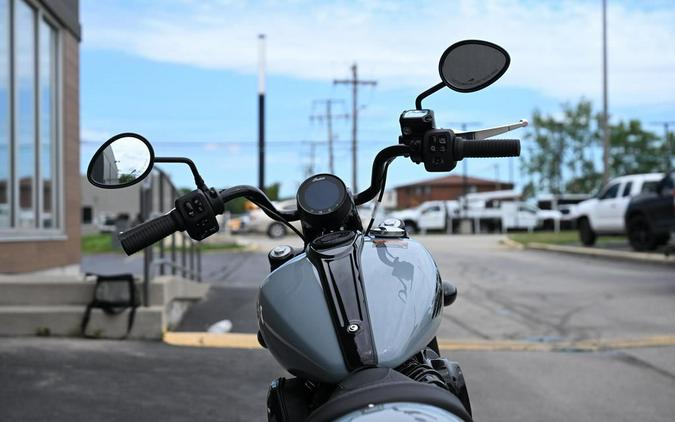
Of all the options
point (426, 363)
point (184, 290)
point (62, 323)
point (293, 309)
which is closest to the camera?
point (293, 309)

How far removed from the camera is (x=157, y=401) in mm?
4645

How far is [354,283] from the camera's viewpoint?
1840mm

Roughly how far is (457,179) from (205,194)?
105m

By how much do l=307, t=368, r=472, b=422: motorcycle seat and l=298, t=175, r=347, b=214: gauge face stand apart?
2.00 ft

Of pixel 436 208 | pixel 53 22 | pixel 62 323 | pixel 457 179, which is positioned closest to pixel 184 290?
pixel 62 323

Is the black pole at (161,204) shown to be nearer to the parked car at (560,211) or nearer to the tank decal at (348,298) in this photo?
the tank decal at (348,298)

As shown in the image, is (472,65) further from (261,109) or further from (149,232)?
(261,109)

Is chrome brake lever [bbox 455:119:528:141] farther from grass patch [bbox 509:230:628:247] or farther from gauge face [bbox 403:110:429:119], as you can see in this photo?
grass patch [bbox 509:230:628:247]

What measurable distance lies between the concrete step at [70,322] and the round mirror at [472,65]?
4782 millimetres

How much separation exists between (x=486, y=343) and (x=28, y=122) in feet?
21.1

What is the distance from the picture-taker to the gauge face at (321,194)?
209 centimetres

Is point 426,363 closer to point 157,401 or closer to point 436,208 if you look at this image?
point 157,401

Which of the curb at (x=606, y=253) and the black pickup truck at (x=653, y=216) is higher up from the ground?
the black pickup truck at (x=653, y=216)

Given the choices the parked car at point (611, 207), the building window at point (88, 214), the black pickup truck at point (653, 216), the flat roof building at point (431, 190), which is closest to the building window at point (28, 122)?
the black pickup truck at point (653, 216)
